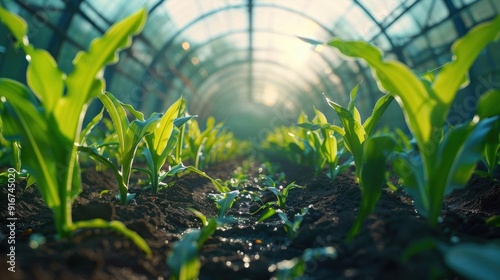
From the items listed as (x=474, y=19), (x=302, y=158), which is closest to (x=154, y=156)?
(x=302, y=158)

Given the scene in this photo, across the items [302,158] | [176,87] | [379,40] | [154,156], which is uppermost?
[176,87]

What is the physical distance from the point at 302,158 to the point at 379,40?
573 centimetres

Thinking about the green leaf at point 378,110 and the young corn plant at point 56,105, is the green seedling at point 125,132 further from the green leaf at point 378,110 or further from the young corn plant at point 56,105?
the green leaf at point 378,110

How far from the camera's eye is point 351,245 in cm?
110

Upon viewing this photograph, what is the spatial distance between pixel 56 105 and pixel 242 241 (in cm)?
87

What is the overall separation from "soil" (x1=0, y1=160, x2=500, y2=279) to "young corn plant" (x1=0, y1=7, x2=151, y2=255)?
9 centimetres

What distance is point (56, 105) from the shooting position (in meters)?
1.10

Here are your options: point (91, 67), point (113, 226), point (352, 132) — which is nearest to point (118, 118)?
point (91, 67)

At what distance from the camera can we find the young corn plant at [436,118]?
1093 millimetres

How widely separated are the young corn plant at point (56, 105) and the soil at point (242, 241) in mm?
90

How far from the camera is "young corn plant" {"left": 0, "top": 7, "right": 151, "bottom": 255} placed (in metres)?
1.07

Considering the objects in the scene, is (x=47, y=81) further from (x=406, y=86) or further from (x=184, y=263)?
(x=406, y=86)

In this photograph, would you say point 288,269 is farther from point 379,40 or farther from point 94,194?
point 379,40

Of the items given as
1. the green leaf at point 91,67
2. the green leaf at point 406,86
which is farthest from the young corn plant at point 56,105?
the green leaf at point 406,86
